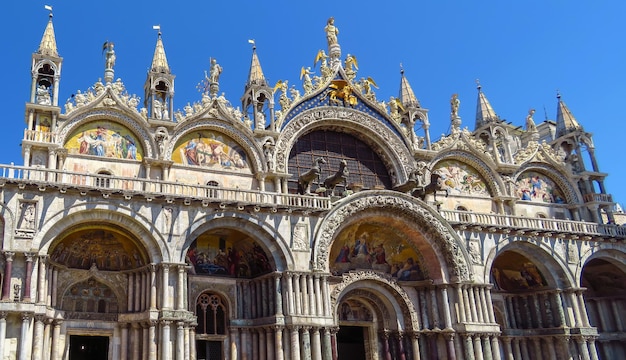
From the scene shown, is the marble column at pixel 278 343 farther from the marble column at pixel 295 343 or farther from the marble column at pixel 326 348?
the marble column at pixel 326 348

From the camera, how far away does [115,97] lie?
84.2ft

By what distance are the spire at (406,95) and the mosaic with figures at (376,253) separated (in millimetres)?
7594

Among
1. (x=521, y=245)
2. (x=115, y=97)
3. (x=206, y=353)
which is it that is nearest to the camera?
(x=206, y=353)

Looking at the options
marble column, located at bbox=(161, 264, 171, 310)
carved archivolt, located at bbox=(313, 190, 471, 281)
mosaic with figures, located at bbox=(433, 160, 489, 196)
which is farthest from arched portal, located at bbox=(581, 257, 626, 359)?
marble column, located at bbox=(161, 264, 171, 310)

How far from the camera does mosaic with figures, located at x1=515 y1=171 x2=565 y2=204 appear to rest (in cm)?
3350

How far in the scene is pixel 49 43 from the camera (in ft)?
85.0

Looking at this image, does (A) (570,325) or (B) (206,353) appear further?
(A) (570,325)

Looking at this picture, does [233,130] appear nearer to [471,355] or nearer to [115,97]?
[115,97]

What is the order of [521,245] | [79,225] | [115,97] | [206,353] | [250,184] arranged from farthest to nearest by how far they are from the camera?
[521,245]
[250,184]
[115,97]
[206,353]
[79,225]

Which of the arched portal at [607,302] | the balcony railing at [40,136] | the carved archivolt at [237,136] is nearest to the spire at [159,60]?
the carved archivolt at [237,136]

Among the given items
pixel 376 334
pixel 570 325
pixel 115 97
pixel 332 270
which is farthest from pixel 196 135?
pixel 570 325

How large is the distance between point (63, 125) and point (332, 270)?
11611mm

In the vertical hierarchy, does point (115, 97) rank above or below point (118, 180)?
above

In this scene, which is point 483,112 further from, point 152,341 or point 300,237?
point 152,341
